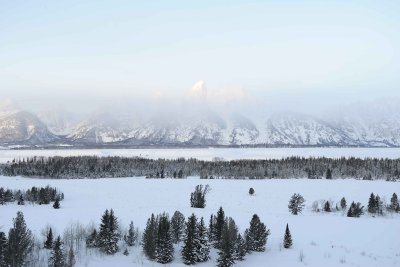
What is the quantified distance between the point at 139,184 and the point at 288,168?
246ft

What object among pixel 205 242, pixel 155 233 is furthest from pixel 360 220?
pixel 155 233

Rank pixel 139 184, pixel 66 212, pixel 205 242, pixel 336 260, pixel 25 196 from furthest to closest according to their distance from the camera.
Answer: pixel 139 184, pixel 25 196, pixel 66 212, pixel 205 242, pixel 336 260

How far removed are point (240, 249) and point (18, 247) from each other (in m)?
25.3

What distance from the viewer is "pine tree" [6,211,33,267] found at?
43.5 m

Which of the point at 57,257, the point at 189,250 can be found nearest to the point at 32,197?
the point at 57,257

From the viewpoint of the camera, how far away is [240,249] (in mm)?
51844

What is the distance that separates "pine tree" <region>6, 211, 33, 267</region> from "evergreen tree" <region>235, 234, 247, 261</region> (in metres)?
23.6

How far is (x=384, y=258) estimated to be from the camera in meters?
50.1

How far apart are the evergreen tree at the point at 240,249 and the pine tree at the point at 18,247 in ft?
77.5

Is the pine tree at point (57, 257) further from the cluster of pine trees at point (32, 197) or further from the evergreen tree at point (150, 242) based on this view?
the cluster of pine trees at point (32, 197)

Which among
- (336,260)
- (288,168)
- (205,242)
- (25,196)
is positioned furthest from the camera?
(288,168)

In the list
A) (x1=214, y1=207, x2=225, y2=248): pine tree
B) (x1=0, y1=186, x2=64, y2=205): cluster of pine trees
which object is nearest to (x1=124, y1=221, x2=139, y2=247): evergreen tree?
(x1=214, y1=207, x2=225, y2=248): pine tree

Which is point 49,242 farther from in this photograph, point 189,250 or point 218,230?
point 218,230

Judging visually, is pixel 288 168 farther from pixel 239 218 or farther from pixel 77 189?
pixel 239 218
